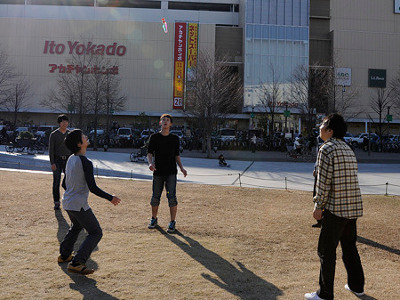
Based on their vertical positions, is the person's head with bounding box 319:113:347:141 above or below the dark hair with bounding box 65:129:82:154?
above

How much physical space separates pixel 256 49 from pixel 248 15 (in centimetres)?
447

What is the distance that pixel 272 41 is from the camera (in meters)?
47.3

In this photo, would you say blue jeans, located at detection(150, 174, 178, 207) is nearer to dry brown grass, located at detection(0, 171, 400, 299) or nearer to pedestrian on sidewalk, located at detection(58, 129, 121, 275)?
dry brown grass, located at detection(0, 171, 400, 299)

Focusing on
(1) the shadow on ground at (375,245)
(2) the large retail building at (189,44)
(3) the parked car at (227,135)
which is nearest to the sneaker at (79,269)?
(1) the shadow on ground at (375,245)

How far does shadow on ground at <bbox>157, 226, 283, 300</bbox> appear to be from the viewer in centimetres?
348

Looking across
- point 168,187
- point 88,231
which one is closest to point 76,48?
point 168,187

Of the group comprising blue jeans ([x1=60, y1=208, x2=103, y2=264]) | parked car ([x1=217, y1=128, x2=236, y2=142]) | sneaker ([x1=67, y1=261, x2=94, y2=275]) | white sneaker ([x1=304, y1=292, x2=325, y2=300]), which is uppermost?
parked car ([x1=217, y1=128, x2=236, y2=142])

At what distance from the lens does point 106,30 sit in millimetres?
48469

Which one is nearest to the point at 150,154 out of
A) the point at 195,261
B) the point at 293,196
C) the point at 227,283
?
the point at 195,261

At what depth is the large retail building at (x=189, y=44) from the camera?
4722 centimetres

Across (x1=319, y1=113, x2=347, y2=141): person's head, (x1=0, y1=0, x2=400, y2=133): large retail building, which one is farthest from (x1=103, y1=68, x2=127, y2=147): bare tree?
(x1=319, y1=113, x2=347, y2=141): person's head

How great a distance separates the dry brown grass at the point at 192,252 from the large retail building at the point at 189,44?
39.5 m

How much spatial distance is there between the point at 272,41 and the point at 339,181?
1856 inches

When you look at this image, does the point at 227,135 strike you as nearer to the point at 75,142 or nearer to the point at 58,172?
the point at 58,172
